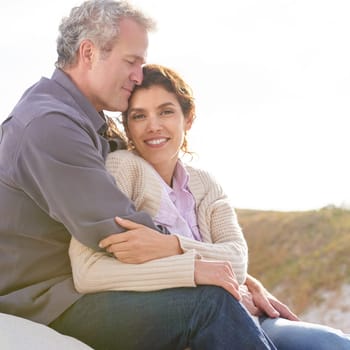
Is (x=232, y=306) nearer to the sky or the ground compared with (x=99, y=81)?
nearer to the ground

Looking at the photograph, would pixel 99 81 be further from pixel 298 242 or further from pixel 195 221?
pixel 298 242

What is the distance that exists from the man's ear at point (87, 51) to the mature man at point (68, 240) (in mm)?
190

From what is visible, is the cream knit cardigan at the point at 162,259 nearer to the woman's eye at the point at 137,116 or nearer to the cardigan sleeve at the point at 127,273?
the cardigan sleeve at the point at 127,273

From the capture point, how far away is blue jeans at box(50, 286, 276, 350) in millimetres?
2508

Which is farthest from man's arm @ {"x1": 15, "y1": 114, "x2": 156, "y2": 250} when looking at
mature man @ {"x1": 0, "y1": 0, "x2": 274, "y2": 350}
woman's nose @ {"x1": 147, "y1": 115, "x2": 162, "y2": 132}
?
woman's nose @ {"x1": 147, "y1": 115, "x2": 162, "y2": 132}

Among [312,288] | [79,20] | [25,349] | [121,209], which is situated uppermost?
[79,20]

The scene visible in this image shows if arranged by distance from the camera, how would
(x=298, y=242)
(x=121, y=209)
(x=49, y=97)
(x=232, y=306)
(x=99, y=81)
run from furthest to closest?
(x=298, y=242)
(x=99, y=81)
(x=49, y=97)
(x=121, y=209)
(x=232, y=306)

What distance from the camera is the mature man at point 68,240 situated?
2.55m

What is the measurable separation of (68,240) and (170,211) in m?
0.38

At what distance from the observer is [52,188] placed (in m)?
2.67

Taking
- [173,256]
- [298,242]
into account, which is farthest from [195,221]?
[298,242]

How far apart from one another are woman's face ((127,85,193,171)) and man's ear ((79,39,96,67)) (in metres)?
0.20

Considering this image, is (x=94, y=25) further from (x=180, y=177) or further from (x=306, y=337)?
(x=306, y=337)

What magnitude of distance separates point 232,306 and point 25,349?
2.04 feet
